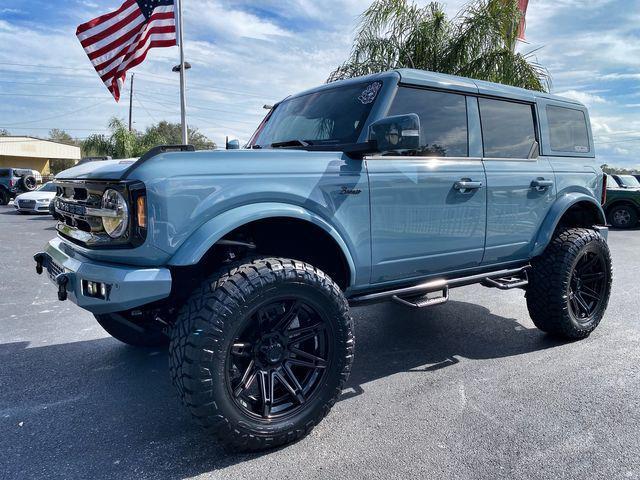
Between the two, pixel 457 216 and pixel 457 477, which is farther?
pixel 457 216

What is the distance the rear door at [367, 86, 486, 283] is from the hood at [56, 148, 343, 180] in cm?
47

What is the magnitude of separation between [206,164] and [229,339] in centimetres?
87

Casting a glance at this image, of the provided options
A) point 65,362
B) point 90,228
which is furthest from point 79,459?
point 65,362

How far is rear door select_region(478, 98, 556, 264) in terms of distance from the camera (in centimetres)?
366

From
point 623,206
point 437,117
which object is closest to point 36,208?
point 437,117

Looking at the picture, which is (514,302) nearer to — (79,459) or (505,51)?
(79,459)

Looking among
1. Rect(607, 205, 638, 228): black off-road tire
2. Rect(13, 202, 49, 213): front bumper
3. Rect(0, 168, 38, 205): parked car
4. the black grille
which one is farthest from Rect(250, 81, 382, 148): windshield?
Rect(0, 168, 38, 205): parked car

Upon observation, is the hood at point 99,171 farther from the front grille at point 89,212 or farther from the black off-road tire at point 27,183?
the black off-road tire at point 27,183

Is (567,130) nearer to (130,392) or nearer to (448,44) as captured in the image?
(130,392)

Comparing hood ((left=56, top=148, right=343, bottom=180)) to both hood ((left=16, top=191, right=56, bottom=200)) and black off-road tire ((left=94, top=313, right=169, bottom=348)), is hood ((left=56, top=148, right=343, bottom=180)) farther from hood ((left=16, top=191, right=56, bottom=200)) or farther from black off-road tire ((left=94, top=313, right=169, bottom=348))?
hood ((left=16, top=191, right=56, bottom=200))

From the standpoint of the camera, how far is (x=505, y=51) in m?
10.7

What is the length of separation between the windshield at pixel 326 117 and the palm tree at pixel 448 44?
304 inches

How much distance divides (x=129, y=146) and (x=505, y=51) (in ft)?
96.5

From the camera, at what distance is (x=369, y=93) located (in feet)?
10.6
